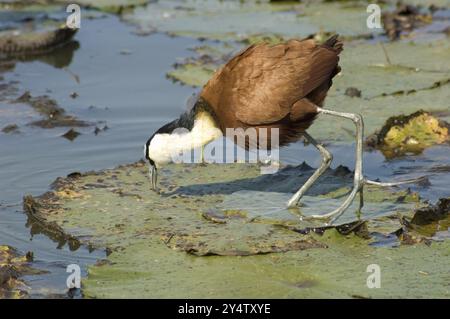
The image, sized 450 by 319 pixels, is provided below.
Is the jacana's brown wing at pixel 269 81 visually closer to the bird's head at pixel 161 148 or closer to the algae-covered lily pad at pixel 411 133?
the bird's head at pixel 161 148

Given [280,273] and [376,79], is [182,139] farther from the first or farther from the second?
[376,79]

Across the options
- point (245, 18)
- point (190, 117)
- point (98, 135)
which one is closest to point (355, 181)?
point (190, 117)

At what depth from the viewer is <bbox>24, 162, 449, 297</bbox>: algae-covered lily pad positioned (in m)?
6.06

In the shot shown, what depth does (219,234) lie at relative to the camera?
6.91 m

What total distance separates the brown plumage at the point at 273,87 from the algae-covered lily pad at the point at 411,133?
1.80m

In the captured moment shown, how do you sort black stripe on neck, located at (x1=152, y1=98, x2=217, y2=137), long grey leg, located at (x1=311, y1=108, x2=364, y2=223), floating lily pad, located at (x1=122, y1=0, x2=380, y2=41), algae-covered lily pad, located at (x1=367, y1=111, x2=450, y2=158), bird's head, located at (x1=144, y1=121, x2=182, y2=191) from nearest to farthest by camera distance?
1. long grey leg, located at (x1=311, y1=108, x2=364, y2=223)
2. black stripe on neck, located at (x1=152, y1=98, x2=217, y2=137)
3. bird's head, located at (x1=144, y1=121, x2=182, y2=191)
4. algae-covered lily pad, located at (x1=367, y1=111, x2=450, y2=158)
5. floating lily pad, located at (x1=122, y1=0, x2=380, y2=41)

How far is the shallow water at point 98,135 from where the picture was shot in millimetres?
7508

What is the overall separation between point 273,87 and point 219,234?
1302mm

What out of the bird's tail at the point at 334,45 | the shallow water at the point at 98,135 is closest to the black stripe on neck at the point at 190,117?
the bird's tail at the point at 334,45

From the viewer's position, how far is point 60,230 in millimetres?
7211

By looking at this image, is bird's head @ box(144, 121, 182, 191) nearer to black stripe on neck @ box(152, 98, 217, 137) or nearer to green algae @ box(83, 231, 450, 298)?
black stripe on neck @ box(152, 98, 217, 137)

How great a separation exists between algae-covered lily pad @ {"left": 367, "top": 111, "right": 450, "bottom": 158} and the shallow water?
0.15 meters

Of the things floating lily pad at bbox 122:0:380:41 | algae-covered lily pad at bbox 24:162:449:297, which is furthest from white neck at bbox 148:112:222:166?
floating lily pad at bbox 122:0:380:41
